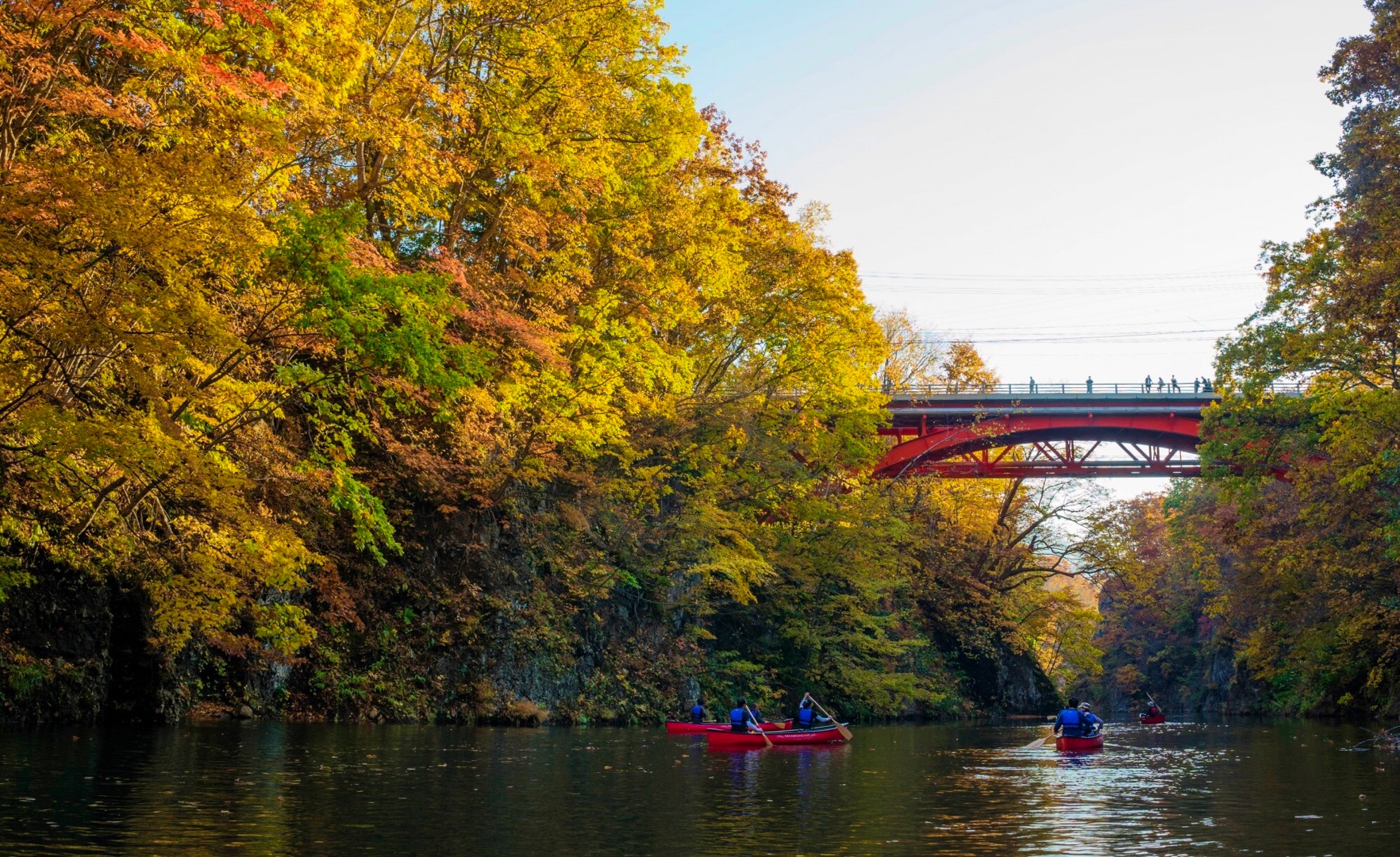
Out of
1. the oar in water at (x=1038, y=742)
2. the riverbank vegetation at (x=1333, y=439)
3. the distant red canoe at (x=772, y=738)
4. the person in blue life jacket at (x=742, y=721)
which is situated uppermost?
the riverbank vegetation at (x=1333, y=439)

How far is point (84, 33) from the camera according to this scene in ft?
64.1

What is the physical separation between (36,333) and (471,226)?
51.8 feet

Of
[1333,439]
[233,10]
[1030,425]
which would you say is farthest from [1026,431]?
[233,10]

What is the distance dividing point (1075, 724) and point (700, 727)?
8395mm

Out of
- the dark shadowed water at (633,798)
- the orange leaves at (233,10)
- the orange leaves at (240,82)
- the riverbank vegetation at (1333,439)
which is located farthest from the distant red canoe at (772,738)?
the orange leaves at (233,10)

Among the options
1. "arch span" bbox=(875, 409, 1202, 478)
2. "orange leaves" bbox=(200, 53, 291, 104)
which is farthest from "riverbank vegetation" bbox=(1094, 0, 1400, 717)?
"orange leaves" bbox=(200, 53, 291, 104)

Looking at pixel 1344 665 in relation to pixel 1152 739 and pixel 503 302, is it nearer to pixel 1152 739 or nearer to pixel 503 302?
pixel 1152 739

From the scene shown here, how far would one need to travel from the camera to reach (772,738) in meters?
25.2

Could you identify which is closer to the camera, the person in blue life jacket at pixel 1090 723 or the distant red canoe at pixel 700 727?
the distant red canoe at pixel 700 727

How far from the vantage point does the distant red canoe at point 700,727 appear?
25.2 m

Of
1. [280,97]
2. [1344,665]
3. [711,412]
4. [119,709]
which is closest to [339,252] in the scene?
[280,97]

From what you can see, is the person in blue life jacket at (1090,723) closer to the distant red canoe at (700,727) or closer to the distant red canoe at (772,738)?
the distant red canoe at (772,738)

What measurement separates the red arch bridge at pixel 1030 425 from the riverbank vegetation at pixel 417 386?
4920 millimetres

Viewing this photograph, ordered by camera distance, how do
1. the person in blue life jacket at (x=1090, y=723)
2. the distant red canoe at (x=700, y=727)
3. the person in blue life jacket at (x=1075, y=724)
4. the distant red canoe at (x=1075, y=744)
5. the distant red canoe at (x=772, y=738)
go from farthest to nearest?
the person in blue life jacket at (x=1090, y=723) → the person in blue life jacket at (x=1075, y=724) → the distant red canoe at (x=1075, y=744) → the distant red canoe at (x=700, y=727) → the distant red canoe at (x=772, y=738)
